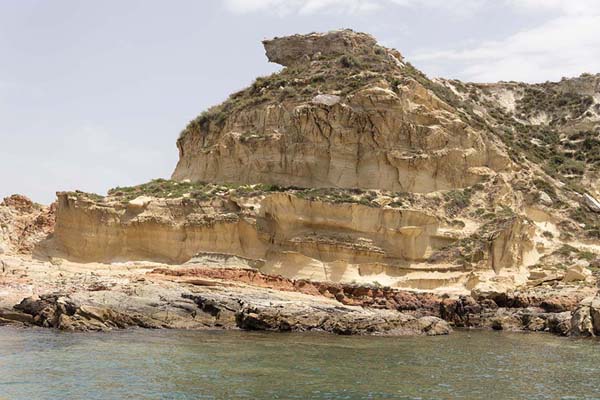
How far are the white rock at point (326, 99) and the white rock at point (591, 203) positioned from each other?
1800 cm

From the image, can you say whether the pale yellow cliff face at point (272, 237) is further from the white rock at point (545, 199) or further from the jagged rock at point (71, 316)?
the white rock at point (545, 199)

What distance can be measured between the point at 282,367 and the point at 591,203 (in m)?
34.8

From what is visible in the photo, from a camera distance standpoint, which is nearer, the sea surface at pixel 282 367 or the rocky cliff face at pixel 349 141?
the sea surface at pixel 282 367

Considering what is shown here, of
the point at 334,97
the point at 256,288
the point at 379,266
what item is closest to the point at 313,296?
the point at 256,288

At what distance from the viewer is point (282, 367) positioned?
2092 cm

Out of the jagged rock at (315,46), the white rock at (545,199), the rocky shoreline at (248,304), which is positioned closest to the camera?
the rocky shoreline at (248,304)

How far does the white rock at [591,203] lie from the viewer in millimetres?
48625

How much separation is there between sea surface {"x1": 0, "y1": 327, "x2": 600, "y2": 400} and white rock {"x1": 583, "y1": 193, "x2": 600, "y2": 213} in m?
22.2

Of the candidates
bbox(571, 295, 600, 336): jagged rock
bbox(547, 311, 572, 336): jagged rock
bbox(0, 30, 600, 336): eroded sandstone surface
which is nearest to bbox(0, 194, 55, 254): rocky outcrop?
bbox(0, 30, 600, 336): eroded sandstone surface

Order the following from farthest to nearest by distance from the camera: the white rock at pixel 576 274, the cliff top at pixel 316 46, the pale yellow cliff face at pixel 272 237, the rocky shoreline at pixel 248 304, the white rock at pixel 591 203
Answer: the cliff top at pixel 316 46 → the white rock at pixel 591 203 → the white rock at pixel 576 274 → the pale yellow cliff face at pixel 272 237 → the rocky shoreline at pixel 248 304

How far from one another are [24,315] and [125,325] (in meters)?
4.01

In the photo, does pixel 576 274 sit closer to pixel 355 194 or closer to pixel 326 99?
pixel 355 194

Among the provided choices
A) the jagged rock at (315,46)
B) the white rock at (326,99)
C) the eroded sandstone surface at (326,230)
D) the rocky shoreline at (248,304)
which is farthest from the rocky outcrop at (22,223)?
the jagged rock at (315,46)

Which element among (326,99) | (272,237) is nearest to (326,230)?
(272,237)
